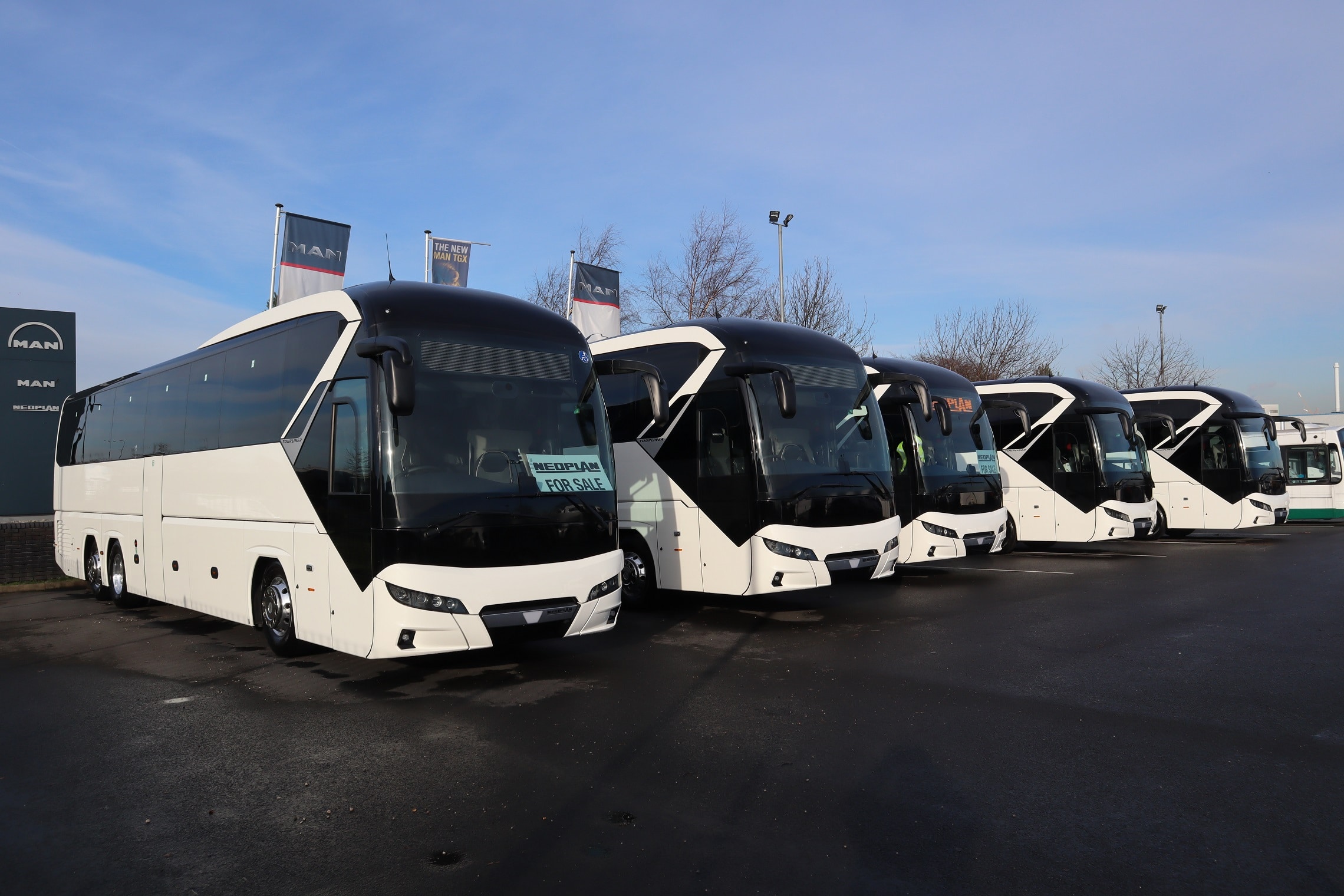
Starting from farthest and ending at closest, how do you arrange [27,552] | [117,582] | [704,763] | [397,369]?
[27,552] → [117,582] → [397,369] → [704,763]

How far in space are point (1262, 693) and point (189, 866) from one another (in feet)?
23.7

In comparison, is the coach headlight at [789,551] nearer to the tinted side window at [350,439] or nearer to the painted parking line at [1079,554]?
the tinted side window at [350,439]

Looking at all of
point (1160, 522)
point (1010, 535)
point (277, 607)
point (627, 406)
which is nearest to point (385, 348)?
point (277, 607)

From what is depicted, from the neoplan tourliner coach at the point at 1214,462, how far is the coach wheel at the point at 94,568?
817 inches

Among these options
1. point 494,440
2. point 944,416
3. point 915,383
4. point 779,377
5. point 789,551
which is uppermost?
point 915,383

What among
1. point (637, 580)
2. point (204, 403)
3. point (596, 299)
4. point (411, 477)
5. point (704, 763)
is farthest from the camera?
point (596, 299)

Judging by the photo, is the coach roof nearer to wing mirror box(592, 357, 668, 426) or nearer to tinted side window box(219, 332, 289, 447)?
wing mirror box(592, 357, 668, 426)

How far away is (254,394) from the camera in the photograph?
9344mm

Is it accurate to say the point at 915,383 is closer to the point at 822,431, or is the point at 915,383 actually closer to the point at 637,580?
the point at 822,431

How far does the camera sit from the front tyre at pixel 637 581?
11672mm

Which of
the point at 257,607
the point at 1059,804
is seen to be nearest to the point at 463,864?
the point at 1059,804

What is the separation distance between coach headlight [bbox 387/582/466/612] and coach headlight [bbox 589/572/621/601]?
50.0 inches

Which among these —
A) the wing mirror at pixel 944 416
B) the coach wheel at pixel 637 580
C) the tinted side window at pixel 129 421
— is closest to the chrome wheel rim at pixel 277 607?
the coach wheel at pixel 637 580

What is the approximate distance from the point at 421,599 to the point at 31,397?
15.6m
